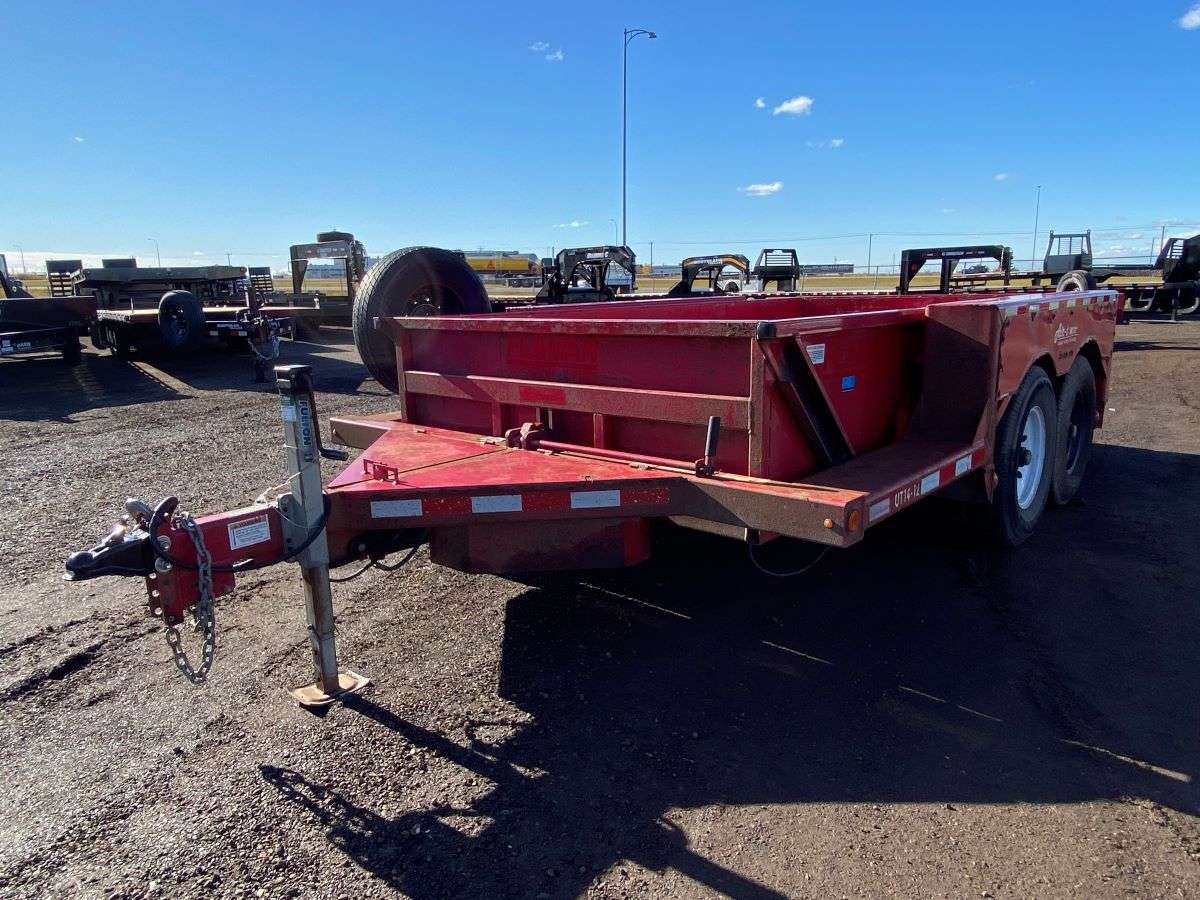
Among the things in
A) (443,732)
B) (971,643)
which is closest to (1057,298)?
(971,643)

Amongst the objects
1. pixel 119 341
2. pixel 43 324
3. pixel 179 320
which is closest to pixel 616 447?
pixel 179 320

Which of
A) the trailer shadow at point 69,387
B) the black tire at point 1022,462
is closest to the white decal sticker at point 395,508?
the black tire at point 1022,462

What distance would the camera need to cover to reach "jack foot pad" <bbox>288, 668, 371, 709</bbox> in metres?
3.19

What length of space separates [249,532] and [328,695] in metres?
0.83

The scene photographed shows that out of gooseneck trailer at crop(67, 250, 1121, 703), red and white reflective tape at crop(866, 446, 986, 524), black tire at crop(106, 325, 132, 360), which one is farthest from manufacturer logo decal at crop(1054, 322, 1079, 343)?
black tire at crop(106, 325, 132, 360)

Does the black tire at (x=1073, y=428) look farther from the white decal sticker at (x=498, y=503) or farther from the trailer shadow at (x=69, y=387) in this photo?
the trailer shadow at (x=69, y=387)

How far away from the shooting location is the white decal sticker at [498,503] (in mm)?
3066

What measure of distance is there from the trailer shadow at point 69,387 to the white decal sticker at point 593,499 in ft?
30.0

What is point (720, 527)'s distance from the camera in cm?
316

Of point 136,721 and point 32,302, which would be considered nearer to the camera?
point 136,721

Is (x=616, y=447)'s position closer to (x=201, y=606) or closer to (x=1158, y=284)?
(x=201, y=606)

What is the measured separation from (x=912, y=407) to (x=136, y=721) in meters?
3.66

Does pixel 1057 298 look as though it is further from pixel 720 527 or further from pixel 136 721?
pixel 136 721

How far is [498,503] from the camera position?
121 inches
